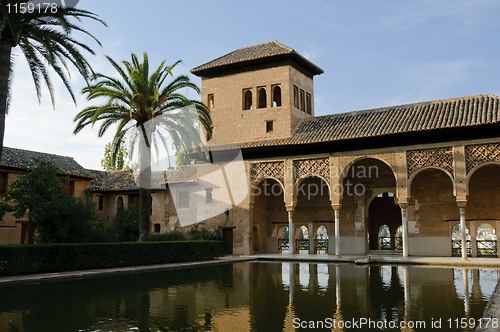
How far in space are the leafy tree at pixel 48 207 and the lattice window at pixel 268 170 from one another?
7.92m

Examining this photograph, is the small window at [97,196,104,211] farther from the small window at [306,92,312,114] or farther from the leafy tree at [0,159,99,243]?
the small window at [306,92,312,114]

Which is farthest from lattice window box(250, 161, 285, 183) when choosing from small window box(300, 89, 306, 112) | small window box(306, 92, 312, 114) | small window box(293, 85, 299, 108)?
small window box(306, 92, 312, 114)

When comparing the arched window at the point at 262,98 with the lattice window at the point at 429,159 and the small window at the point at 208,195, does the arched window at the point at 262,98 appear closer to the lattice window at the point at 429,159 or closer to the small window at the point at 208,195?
the small window at the point at 208,195

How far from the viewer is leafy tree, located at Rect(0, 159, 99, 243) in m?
17.2

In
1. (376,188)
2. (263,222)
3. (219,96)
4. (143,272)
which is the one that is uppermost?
(219,96)

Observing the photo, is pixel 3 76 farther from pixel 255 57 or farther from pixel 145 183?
pixel 255 57

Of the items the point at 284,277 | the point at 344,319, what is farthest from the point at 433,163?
the point at 344,319

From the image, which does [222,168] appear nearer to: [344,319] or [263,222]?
[263,222]

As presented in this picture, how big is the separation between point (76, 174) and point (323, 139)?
51.9 feet

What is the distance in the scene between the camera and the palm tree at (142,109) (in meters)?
15.8

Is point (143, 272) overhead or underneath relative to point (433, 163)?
underneath

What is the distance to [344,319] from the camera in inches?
248

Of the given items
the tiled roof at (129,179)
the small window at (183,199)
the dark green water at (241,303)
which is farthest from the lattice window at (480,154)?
the small window at (183,199)

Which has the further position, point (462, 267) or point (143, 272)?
point (462, 267)
